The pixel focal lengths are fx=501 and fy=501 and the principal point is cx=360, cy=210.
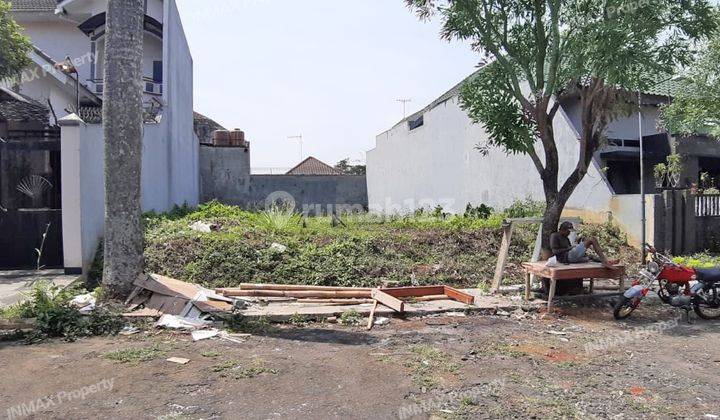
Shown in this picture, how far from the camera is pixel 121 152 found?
689cm

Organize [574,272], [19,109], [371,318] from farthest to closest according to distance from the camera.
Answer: [19,109] < [574,272] < [371,318]

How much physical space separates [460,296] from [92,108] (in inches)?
606

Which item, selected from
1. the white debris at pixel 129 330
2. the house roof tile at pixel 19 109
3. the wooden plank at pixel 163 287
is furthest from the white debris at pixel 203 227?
the house roof tile at pixel 19 109

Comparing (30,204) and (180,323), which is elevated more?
(30,204)

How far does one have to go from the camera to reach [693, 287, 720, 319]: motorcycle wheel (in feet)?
23.1

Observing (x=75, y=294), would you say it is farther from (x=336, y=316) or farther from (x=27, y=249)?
(x=336, y=316)

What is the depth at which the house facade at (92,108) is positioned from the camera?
8.36m

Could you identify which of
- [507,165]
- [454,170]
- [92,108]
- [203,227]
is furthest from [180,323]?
[454,170]

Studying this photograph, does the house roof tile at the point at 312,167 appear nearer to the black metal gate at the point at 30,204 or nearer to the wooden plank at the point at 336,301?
the black metal gate at the point at 30,204

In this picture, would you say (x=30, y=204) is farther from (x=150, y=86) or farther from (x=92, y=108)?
(x=150, y=86)

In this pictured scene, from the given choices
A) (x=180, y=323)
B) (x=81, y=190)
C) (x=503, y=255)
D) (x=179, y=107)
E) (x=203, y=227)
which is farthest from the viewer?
(x=179, y=107)

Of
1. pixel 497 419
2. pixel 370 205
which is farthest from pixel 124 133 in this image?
pixel 370 205

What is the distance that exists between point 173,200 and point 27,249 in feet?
19.0

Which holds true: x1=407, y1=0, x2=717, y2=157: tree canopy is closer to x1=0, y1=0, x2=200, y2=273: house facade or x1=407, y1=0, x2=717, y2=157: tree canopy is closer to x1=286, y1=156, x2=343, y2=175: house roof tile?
x1=0, y1=0, x2=200, y2=273: house facade
